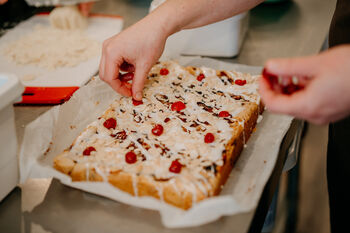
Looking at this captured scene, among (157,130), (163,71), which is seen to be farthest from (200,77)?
(157,130)

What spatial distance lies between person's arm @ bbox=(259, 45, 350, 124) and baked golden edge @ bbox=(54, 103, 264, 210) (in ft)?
0.87

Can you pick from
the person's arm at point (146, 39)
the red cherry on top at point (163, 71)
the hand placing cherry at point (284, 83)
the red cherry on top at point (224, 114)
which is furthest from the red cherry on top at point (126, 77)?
the hand placing cherry at point (284, 83)

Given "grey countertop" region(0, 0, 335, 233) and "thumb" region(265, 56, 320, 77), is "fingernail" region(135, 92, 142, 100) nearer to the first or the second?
"grey countertop" region(0, 0, 335, 233)

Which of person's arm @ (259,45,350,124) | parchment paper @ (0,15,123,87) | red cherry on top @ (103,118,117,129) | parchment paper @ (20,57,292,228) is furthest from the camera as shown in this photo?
parchment paper @ (0,15,123,87)

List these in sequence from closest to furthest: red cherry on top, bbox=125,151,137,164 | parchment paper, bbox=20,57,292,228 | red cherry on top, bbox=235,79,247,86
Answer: parchment paper, bbox=20,57,292,228 → red cherry on top, bbox=125,151,137,164 → red cherry on top, bbox=235,79,247,86

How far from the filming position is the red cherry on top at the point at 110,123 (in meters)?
1.14

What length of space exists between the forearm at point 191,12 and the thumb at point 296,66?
1.71 feet

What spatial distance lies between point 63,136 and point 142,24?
0.44 meters

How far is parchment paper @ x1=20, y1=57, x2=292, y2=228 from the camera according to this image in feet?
2.81

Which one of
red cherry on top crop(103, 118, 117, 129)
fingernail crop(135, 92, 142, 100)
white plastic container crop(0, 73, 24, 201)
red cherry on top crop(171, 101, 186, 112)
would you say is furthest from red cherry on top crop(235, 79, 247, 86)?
white plastic container crop(0, 73, 24, 201)

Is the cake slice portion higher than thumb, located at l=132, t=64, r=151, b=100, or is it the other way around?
thumb, located at l=132, t=64, r=151, b=100

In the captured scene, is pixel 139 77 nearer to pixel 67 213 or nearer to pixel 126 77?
pixel 126 77

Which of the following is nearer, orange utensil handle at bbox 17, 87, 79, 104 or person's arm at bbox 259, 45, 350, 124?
person's arm at bbox 259, 45, 350, 124

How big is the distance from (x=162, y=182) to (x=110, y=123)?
1.00ft
